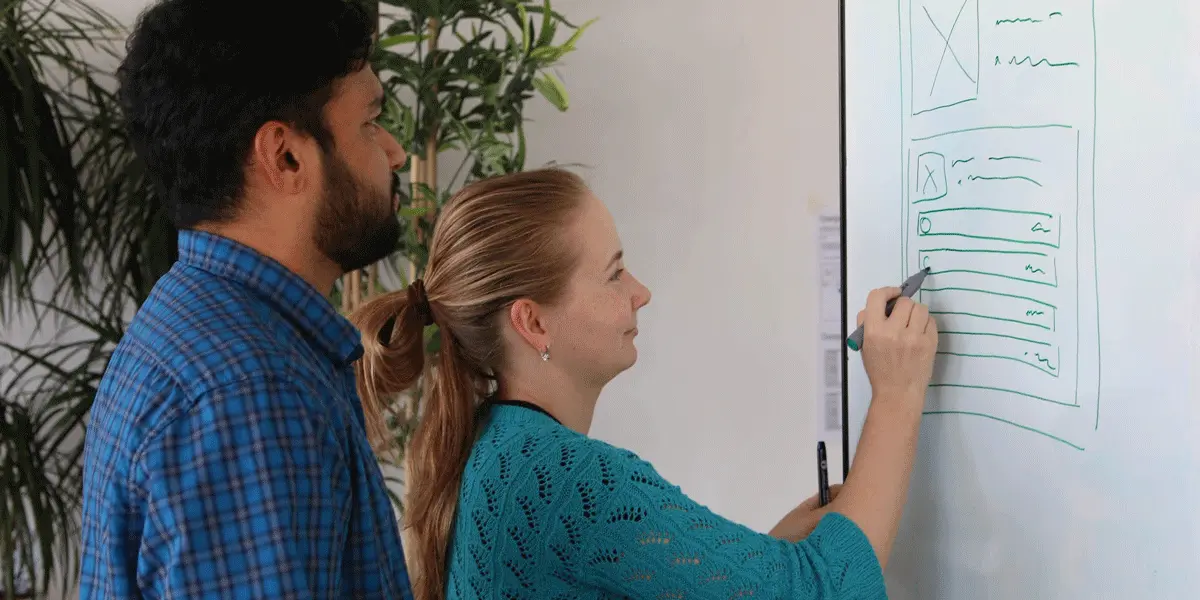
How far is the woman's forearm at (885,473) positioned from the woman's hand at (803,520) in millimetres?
48

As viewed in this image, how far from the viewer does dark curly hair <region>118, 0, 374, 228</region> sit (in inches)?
35.6

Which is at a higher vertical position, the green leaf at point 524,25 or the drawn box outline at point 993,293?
the green leaf at point 524,25

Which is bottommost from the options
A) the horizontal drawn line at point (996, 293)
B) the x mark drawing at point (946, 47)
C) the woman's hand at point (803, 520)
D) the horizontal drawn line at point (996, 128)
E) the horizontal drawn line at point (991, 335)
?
the woman's hand at point (803, 520)

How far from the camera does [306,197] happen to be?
0.94 m

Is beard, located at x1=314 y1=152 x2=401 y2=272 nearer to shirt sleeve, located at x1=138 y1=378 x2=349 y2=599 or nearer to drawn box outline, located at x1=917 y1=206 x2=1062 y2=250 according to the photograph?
shirt sleeve, located at x1=138 y1=378 x2=349 y2=599

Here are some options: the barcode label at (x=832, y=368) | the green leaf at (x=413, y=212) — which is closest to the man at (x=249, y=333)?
the green leaf at (x=413, y=212)

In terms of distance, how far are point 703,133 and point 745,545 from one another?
1.57 m

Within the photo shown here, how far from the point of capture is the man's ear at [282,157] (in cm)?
92

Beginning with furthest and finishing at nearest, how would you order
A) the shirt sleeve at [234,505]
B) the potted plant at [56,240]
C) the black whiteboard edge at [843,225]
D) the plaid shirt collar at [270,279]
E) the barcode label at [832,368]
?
the barcode label at [832,368] → the potted plant at [56,240] → the black whiteboard edge at [843,225] → the plaid shirt collar at [270,279] → the shirt sleeve at [234,505]

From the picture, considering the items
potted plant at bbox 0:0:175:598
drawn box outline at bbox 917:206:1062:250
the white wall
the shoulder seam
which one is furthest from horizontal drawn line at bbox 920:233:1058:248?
potted plant at bbox 0:0:175:598

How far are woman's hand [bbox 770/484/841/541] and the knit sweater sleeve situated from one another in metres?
0.10

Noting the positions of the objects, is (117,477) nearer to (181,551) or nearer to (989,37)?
(181,551)

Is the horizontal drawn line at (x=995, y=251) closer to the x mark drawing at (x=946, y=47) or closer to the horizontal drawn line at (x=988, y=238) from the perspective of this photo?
the horizontal drawn line at (x=988, y=238)

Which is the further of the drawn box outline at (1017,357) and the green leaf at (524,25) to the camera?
the green leaf at (524,25)
